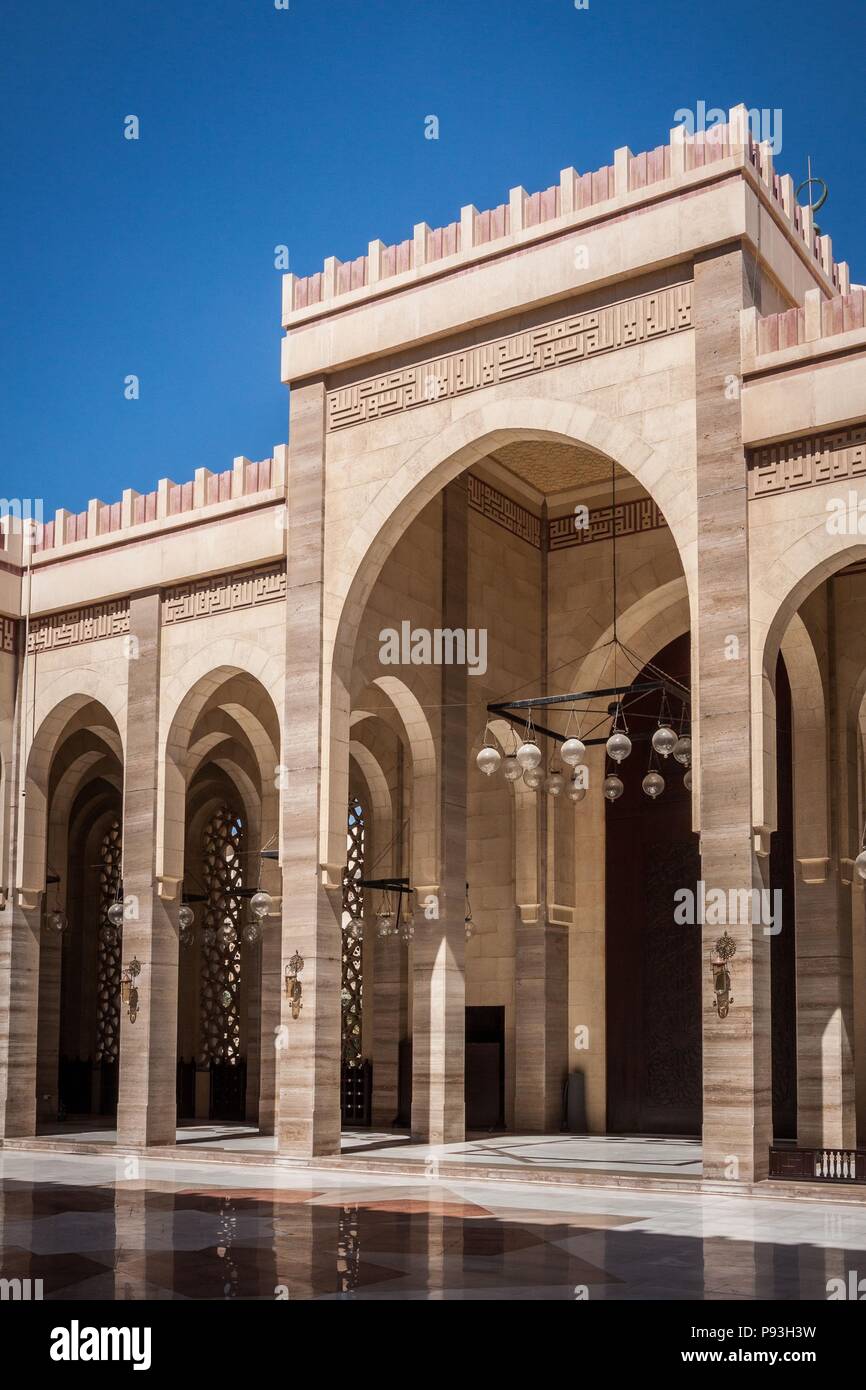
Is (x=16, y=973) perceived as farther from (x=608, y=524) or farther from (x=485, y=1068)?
(x=608, y=524)

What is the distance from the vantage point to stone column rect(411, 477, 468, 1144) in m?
12.8

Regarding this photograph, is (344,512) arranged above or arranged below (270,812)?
above

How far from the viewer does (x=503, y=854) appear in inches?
597

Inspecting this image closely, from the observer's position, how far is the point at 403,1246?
7.24m

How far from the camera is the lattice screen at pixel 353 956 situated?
54.5ft

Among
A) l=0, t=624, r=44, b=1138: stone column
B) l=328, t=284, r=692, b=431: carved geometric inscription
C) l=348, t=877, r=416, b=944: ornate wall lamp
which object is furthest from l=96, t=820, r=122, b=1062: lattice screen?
l=328, t=284, r=692, b=431: carved geometric inscription

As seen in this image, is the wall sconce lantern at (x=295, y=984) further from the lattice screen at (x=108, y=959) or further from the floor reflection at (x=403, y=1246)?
the lattice screen at (x=108, y=959)

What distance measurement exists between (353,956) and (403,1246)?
9.53m

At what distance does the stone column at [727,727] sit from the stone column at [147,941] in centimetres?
541

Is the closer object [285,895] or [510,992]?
[285,895]

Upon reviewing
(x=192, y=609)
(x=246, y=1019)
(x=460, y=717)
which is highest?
(x=192, y=609)
